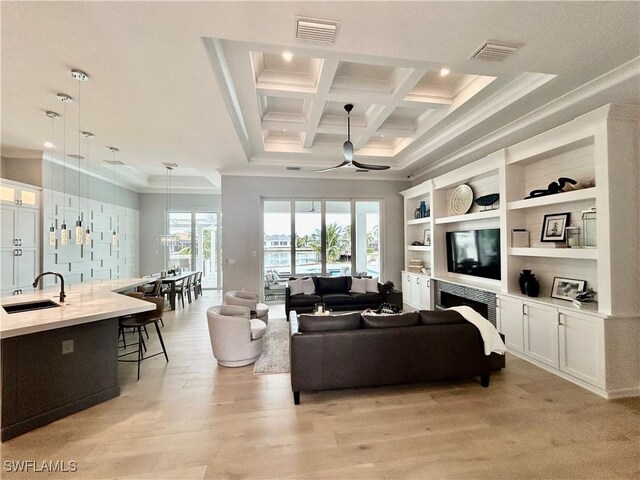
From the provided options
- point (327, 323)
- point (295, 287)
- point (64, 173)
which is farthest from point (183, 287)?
point (327, 323)

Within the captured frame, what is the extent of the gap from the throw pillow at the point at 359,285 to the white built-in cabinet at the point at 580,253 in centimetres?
223

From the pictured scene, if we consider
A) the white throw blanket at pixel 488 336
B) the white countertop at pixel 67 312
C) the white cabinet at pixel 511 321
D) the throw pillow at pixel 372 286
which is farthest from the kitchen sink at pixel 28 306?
the white cabinet at pixel 511 321

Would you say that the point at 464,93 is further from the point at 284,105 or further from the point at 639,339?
the point at 639,339

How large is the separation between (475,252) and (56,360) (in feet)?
19.1

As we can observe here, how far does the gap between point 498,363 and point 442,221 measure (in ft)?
10.1

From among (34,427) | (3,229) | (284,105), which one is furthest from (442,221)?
(3,229)

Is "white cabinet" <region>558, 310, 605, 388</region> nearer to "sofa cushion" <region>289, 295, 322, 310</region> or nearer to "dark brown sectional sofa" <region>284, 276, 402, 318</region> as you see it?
"dark brown sectional sofa" <region>284, 276, 402, 318</region>

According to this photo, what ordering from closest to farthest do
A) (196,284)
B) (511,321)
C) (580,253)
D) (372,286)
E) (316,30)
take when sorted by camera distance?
(316,30) → (580,253) → (511,321) → (372,286) → (196,284)

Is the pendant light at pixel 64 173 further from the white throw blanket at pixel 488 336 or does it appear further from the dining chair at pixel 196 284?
the white throw blanket at pixel 488 336

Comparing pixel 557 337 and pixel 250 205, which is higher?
pixel 250 205

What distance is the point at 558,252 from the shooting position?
3418 millimetres

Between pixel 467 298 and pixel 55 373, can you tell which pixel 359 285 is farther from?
pixel 55 373

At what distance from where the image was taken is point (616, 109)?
9.38 feet

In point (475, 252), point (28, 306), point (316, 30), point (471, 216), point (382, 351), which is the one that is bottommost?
point (382, 351)
